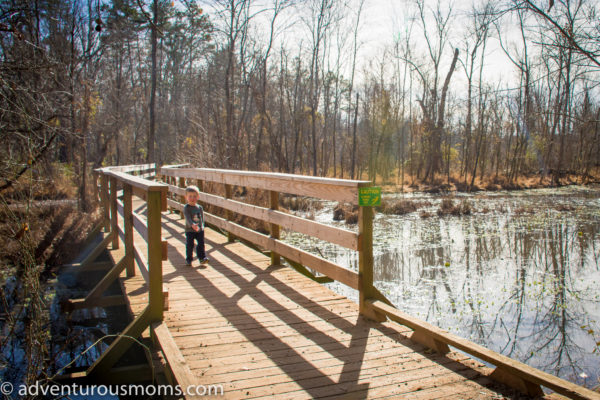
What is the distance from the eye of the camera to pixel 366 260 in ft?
12.6

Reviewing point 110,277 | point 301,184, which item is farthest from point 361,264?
point 110,277

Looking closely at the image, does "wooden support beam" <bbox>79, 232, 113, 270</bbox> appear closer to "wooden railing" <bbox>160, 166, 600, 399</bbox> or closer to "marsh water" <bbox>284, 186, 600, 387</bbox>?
"wooden railing" <bbox>160, 166, 600, 399</bbox>

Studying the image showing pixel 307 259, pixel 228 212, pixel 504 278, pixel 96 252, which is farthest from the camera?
pixel 504 278

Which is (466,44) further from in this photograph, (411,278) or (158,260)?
(158,260)

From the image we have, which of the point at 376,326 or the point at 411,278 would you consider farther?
the point at 411,278

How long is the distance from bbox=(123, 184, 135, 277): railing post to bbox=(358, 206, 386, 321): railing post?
2.64 meters

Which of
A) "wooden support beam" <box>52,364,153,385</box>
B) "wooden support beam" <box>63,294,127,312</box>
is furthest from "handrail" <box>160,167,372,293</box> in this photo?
"wooden support beam" <box>63,294,127,312</box>

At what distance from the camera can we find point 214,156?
14.8 meters

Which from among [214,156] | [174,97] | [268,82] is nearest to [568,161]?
[268,82]

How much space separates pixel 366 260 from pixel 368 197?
0.53 m

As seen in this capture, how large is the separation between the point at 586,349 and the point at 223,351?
448cm

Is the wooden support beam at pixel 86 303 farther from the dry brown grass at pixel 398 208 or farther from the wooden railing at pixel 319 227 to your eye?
the dry brown grass at pixel 398 208

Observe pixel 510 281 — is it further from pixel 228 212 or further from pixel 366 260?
pixel 366 260

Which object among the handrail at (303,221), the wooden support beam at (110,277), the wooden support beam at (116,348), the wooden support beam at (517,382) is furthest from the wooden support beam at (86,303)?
the wooden support beam at (517,382)
